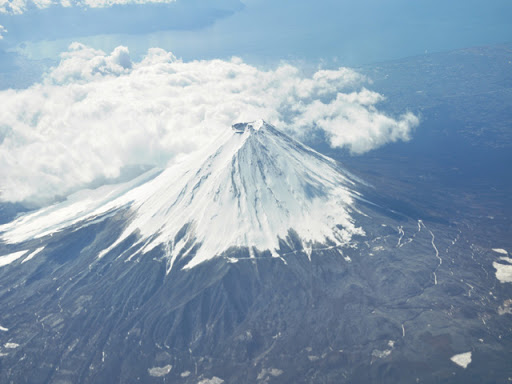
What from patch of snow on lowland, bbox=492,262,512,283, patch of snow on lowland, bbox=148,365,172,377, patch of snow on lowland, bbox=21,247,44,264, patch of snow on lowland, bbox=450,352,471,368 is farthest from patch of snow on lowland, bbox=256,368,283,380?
patch of snow on lowland, bbox=21,247,44,264

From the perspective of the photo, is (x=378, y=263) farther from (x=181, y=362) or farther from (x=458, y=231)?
(x=181, y=362)

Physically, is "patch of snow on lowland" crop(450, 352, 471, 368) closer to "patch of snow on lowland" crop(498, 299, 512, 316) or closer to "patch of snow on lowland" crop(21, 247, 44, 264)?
"patch of snow on lowland" crop(498, 299, 512, 316)

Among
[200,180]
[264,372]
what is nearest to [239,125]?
[200,180]

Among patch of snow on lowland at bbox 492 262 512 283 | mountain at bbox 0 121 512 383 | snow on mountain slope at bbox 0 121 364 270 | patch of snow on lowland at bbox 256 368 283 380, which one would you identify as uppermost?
snow on mountain slope at bbox 0 121 364 270

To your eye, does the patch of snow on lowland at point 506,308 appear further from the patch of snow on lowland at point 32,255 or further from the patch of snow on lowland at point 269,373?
the patch of snow on lowland at point 32,255

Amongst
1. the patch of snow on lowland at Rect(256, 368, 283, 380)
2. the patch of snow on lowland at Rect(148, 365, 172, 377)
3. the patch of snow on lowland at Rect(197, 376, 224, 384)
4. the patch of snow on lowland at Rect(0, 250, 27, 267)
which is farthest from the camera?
the patch of snow on lowland at Rect(0, 250, 27, 267)

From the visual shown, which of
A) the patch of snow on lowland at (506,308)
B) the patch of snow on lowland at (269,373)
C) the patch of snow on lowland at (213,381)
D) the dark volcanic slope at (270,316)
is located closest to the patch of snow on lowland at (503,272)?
the dark volcanic slope at (270,316)

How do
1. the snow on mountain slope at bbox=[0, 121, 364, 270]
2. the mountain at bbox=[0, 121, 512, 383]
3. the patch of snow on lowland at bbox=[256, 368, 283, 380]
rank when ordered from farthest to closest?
the snow on mountain slope at bbox=[0, 121, 364, 270] → the mountain at bbox=[0, 121, 512, 383] → the patch of snow on lowland at bbox=[256, 368, 283, 380]
